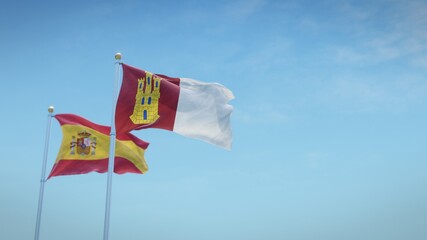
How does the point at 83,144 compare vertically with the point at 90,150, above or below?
above

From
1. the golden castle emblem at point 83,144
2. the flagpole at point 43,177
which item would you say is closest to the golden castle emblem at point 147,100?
the golden castle emblem at point 83,144

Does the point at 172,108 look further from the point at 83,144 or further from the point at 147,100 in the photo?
the point at 83,144

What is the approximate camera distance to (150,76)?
18.8m

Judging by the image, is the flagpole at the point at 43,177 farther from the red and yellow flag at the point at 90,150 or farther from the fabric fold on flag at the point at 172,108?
the fabric fold on flag at the point at 172,108

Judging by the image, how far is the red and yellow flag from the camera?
69.2 feet

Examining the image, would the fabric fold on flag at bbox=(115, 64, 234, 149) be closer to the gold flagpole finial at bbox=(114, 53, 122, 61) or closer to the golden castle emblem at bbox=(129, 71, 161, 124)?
the golden castle emblem at bbox=(129, 71, 161, 124)

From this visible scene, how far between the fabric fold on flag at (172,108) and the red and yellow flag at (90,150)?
2.77 m

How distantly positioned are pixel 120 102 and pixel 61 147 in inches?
186

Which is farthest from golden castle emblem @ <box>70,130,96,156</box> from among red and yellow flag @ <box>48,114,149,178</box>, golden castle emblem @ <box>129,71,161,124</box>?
golden castle emblem @ <box>129,71,161,124</box>

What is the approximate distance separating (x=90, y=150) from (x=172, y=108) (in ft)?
17.2

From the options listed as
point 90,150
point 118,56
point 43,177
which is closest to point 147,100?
point 118,56

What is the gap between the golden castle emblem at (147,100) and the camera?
1841 centimetres

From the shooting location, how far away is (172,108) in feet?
61.6

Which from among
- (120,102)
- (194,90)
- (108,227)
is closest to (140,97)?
(120,102)
